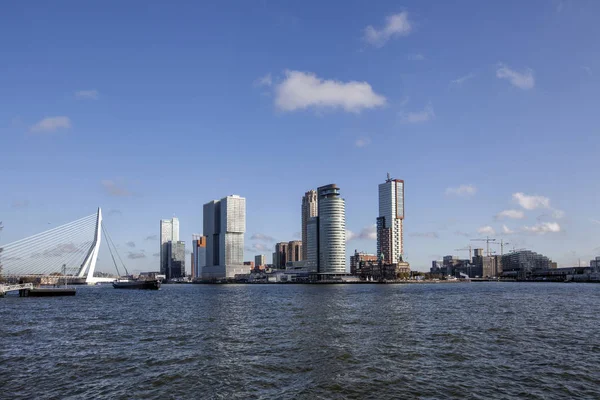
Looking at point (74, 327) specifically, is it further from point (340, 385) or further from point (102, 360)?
point (340, 385)

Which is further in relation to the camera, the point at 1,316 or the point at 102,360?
the point at 1,316

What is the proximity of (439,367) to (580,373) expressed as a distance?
9.57 metres

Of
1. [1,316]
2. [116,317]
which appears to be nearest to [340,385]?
[116,317]

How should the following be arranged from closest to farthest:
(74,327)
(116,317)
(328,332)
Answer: (328,332), (74,327), (116,317)

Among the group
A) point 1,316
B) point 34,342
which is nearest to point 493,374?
point 34,342

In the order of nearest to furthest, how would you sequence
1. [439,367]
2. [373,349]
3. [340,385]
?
[340,385], [439,367], [373,349]

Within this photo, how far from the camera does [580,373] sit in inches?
1271

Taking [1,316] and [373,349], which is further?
[1,316]

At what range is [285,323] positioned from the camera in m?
62.6

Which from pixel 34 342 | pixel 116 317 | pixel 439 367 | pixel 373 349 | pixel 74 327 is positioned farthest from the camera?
pixel 116 317

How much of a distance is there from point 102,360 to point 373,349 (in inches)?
914

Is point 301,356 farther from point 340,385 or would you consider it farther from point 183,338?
point 183,338

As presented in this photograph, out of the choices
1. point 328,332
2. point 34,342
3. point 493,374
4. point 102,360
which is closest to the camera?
point 493,374

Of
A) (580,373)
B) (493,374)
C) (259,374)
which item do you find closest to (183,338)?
(259,374)
